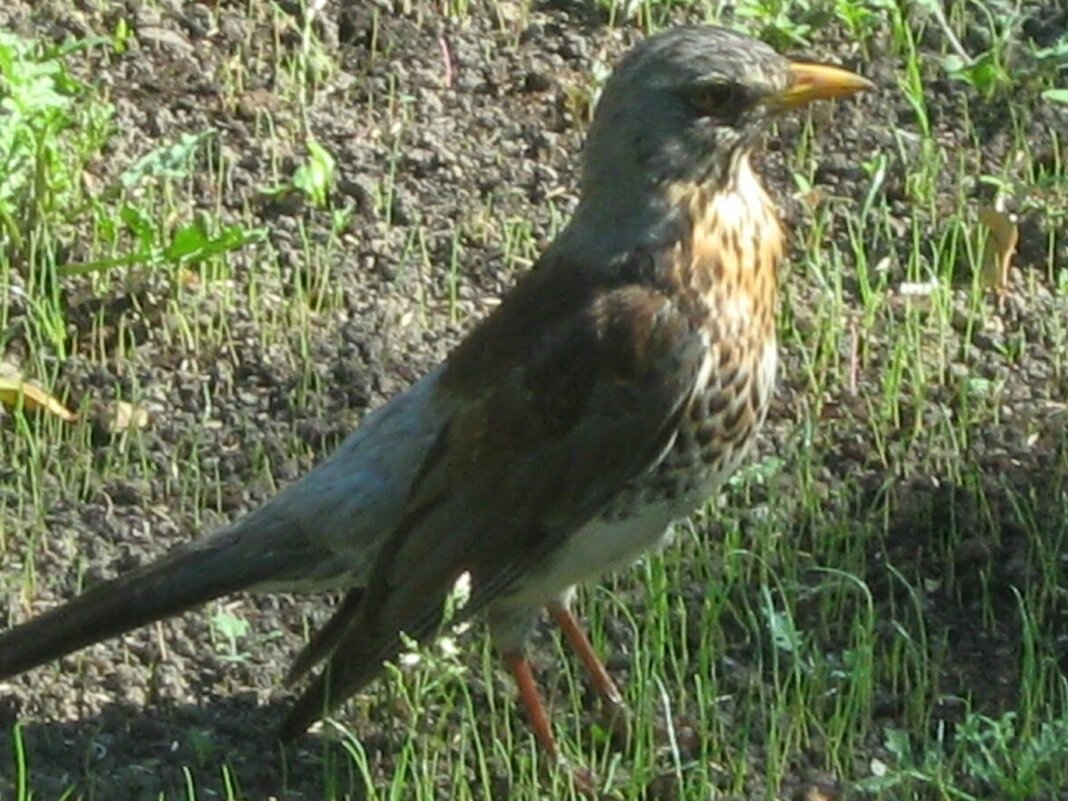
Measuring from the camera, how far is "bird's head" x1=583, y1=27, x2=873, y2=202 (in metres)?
5.68

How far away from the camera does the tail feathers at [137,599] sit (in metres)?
5.69

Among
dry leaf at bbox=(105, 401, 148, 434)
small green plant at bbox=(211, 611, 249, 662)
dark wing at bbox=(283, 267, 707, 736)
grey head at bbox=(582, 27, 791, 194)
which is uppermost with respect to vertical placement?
grey head at bbox=(582, 27, 791, 194)

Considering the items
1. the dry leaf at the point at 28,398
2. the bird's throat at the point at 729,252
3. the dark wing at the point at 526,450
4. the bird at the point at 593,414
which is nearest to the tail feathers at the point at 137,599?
the bird at the point at 593,414

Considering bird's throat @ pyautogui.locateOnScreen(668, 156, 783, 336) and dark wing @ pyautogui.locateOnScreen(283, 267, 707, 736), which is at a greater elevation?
bird's throat @ pyautogui.locateOnScreen(668, 156, 783, 336)

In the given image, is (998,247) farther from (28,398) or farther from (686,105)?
(28,398)

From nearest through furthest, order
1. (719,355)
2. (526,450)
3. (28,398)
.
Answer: (719,355)
(526,450)
(28,398)

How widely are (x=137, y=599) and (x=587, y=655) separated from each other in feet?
3.30

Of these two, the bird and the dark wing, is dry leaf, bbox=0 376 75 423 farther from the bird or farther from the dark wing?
the dark wing

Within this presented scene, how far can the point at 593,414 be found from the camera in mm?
5691

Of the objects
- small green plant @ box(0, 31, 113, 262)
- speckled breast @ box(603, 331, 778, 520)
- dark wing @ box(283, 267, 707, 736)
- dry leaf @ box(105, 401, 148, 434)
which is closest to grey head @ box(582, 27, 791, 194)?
dark wing @ box(283, 267, 707, 736)

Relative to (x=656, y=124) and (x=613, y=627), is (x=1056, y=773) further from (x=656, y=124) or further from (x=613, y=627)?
(x=656, y=124)

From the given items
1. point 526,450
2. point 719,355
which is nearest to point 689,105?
point 719,355

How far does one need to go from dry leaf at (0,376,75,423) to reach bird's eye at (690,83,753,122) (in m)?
1.95

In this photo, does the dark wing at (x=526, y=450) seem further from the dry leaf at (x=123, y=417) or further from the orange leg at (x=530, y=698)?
the dry leaf at (x=123, y=417)
